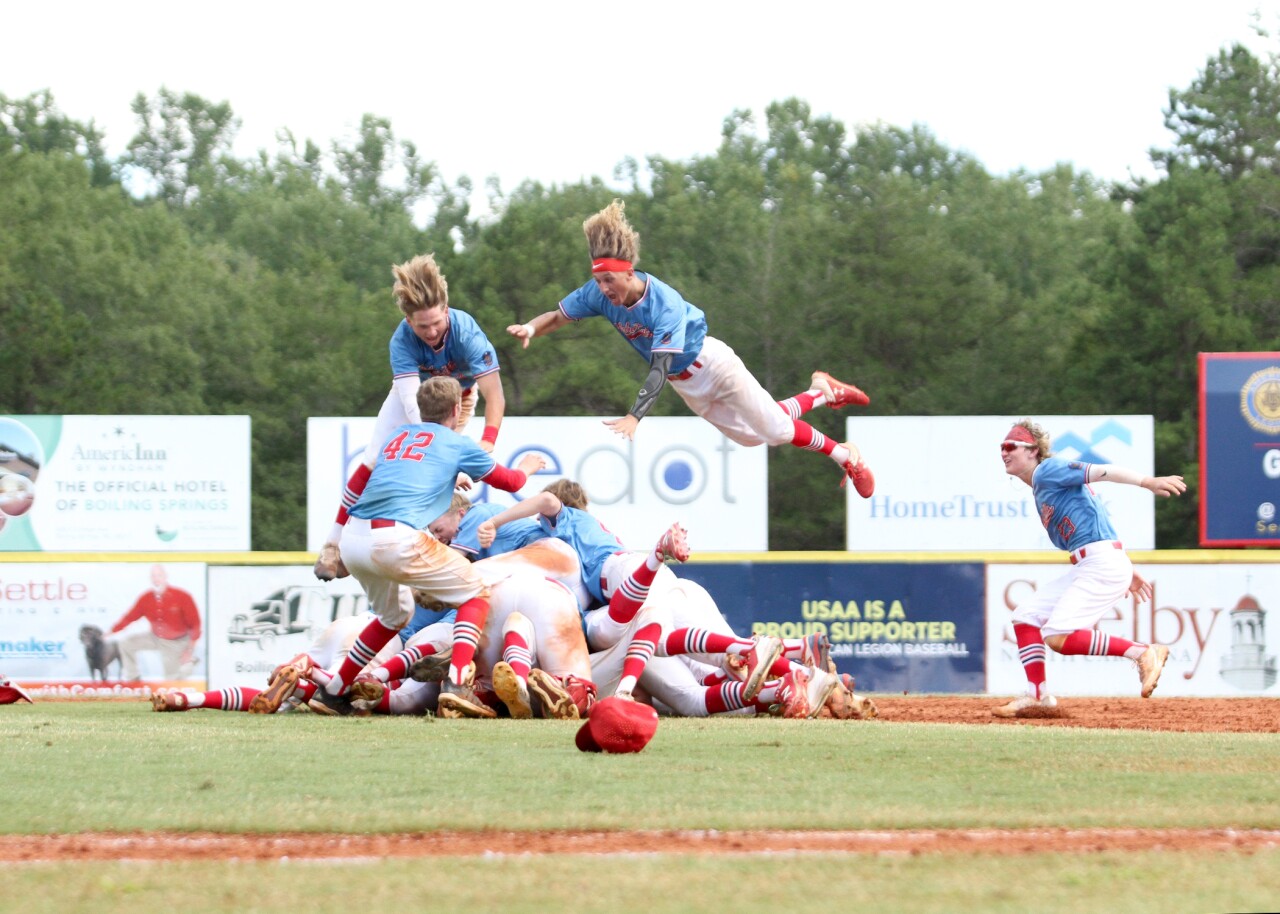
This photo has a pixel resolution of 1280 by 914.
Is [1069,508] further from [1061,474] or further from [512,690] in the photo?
[512,690]

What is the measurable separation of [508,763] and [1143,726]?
4633mm

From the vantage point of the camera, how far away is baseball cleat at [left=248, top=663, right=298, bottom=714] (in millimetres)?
9664

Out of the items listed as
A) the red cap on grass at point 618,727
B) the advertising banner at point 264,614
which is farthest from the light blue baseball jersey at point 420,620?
the advertising banner at point 264,614

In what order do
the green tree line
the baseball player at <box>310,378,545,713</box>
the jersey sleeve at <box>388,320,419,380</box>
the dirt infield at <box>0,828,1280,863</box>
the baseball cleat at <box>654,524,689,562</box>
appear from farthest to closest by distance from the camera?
the green tree line < the jersey sleeve at <box>388,320,419,380</box> < the baseball player at <box>310,378,545,713</box> < the baseball cleat at <box>654,524,689,562</box> < the dirt infield at <box>0,828,1280,863</box>

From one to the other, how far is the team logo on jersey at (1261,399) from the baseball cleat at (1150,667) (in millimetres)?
8240

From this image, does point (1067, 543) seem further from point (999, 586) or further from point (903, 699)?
point (999, 586)

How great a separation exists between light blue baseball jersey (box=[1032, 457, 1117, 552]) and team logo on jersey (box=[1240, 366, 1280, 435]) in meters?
7.89

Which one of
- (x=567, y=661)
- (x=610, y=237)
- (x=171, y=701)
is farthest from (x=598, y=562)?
(x=171, y=701)

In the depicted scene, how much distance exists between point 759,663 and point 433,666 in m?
1.97

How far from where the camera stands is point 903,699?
560 inches

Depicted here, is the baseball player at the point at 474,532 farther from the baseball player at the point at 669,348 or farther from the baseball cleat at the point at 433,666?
the baseball player at the point at 669,348

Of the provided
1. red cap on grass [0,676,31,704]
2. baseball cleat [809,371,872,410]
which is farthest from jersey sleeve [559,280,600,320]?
red cap on grass [0,676,31,704]

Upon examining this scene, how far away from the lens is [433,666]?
9.89m

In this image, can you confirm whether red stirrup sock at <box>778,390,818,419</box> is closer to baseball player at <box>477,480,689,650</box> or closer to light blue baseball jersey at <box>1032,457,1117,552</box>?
baseball player at <box>477,480,689,650</box>
